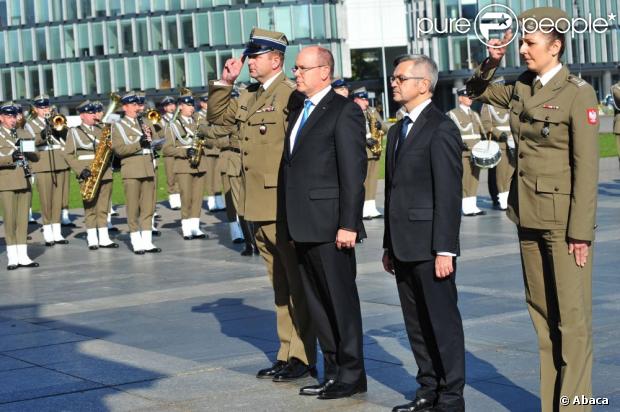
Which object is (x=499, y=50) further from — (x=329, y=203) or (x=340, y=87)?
(x=340, y=87)

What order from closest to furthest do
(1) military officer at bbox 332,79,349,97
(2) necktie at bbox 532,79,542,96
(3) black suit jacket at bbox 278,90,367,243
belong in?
1. (2) necktie at bbox 532,79,542,96
2. (3) black suit jacket at bbox 278,90,367,243
3. (1) military officer at bbox 332,79,349,97

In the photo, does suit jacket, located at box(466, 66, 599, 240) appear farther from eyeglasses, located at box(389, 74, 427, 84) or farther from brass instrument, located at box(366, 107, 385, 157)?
brass instrument, located at box(366, 107, 385, 157)

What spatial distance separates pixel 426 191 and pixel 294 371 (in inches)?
73.9

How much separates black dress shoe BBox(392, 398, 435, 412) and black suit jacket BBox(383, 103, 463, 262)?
789mm

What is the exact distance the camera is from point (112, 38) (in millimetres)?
93375

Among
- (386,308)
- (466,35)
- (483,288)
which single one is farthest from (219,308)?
(466,35)

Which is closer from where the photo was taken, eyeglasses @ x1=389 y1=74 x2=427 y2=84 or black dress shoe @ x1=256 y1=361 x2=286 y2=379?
eyeglasses @ x1=389 y1=74 x2=427 y2=84

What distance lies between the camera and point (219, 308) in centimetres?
1184

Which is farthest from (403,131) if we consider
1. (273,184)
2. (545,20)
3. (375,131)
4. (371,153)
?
(375,131)

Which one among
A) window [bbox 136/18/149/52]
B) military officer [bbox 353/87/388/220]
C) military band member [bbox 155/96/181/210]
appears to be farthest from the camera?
window [bbox 136/18/149/52]

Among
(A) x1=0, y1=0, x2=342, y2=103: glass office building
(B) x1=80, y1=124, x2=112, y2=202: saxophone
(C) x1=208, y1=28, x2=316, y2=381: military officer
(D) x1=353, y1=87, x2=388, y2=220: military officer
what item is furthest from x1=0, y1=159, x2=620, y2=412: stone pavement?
(A) x1=0, y1=0, x2=342, y2=103: glass office building

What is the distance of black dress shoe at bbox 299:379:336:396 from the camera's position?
25.1 feet

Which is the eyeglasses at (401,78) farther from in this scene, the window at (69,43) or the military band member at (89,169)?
the window at (69,43)

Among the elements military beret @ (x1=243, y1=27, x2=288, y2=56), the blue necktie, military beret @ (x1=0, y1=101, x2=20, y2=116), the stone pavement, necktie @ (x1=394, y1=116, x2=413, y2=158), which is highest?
military beret @ (x1=243, y1=27, x2=288, y2=56)
